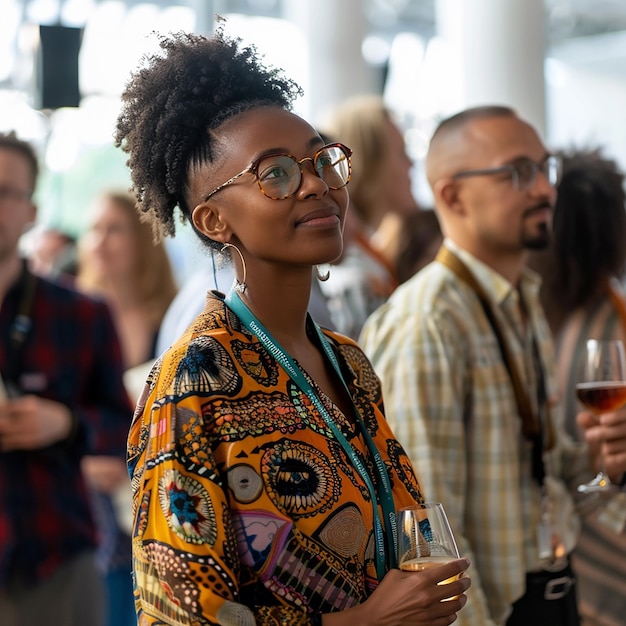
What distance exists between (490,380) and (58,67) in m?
1.85

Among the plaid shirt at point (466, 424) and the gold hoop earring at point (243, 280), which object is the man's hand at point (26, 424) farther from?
the gold hoop earring at point (243, 280)

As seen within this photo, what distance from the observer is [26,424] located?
2943 millimetres

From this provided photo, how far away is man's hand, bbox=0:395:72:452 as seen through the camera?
2.93 meters

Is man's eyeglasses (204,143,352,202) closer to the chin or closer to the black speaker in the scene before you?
the chin

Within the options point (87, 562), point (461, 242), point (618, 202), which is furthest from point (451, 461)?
point (618, 202)

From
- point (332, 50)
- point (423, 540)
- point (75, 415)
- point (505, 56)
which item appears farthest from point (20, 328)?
point (332, 50)

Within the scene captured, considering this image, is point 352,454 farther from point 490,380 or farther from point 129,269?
point 129,269

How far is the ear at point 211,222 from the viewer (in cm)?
169

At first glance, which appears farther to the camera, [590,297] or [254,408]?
[590,297]

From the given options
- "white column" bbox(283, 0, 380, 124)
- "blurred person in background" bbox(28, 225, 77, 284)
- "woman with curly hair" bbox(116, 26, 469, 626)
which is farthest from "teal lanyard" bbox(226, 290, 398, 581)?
"blurred person in background" bbox(28, 225, 77, 284)

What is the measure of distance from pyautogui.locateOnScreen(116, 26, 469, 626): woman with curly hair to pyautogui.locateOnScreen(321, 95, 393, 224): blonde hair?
2.51 metres

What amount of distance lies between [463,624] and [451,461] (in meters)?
0.36

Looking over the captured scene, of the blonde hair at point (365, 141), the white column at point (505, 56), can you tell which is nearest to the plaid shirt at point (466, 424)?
the blonde hair at point (365, 141)

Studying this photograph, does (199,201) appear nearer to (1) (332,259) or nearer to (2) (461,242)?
(1) (332,259)
